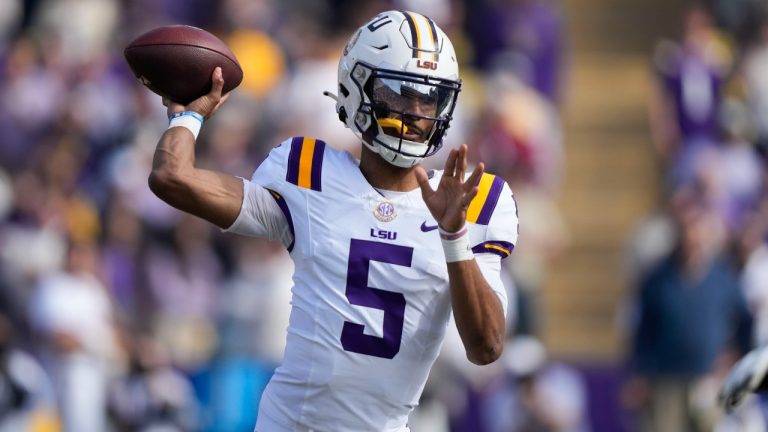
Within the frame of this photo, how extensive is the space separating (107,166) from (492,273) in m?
6.57

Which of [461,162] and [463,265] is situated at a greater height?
[461,162]

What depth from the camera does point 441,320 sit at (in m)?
4.84

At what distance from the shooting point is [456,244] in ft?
14.7

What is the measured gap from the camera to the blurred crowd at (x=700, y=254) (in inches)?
383

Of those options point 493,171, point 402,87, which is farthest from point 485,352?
point 493,171

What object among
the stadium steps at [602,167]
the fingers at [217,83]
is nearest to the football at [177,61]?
the fingers at [217,83]

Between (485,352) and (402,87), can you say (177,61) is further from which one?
(485,352)

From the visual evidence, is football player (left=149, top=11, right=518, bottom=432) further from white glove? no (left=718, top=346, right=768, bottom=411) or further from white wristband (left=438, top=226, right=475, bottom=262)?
white glove? no (left=718, top=346, right=768, bottom=411)

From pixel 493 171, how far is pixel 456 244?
5727mm

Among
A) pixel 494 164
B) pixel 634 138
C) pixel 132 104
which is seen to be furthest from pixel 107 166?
pixel 634 138

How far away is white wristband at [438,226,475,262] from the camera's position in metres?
4.46

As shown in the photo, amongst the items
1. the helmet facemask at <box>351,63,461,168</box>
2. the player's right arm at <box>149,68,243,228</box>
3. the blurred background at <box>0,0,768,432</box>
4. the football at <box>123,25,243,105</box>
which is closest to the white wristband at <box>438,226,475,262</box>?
the helmet facemask at <box>351,63,461,168</box>

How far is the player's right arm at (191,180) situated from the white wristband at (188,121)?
2 cm

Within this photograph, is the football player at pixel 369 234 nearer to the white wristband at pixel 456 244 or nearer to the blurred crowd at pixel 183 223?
the white wristband at pixel 456 244
